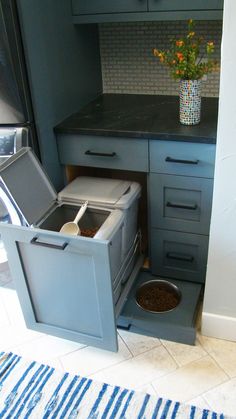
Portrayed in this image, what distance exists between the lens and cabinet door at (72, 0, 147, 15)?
1735 millimetres

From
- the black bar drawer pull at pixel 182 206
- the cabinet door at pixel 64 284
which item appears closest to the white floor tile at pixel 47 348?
the cabinet door at pixel 64 284

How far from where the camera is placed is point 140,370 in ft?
5.36

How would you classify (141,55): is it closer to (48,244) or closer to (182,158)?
(182,158)

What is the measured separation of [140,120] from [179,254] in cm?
68

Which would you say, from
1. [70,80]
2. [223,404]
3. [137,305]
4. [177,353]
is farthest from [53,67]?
[223,404]

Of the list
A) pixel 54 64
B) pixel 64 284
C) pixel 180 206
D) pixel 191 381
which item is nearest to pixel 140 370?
pixel 191 381

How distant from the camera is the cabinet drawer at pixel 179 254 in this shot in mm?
1880

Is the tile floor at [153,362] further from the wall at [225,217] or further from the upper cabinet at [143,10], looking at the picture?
the upper cabinet at [143,10]

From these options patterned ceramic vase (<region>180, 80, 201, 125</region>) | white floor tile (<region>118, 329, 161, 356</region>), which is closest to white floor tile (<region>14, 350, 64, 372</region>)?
white floor tile (<region>118, 329, 161, 356</region>)

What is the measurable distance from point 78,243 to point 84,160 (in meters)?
0.64

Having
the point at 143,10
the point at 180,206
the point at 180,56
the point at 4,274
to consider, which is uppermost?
the point at 143,10

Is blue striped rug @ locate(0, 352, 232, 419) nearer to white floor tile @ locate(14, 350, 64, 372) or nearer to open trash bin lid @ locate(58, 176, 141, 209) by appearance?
white floor tile @ locate(14, 350, 64, 372)

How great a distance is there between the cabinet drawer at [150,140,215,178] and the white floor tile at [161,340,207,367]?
2.48 feet

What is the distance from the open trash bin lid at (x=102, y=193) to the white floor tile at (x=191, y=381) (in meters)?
0.73
